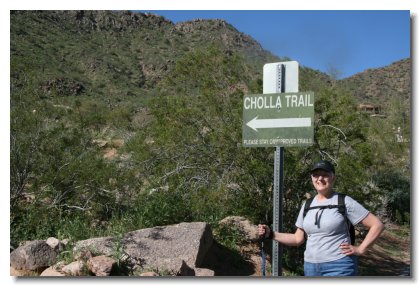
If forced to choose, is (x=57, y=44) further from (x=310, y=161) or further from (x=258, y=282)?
(x=258, y=282)

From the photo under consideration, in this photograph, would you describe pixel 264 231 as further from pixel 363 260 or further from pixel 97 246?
pixel 363 260

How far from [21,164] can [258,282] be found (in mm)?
4536

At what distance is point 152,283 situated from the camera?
4.13 metres

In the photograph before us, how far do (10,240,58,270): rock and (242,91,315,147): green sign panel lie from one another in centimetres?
254

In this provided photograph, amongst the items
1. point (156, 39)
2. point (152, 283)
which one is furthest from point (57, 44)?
point (152, 283)

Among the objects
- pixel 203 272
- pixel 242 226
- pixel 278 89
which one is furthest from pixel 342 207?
pixel 242 226

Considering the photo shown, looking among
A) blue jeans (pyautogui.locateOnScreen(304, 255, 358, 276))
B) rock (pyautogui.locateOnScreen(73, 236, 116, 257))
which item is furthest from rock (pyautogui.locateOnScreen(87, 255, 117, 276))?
blue jeans (pyautogui.locateOnScreen(304, 255, 358, 276))

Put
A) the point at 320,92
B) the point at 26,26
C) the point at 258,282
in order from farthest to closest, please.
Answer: the point at 26,26 < the point at 320,92 < the point at 258,282

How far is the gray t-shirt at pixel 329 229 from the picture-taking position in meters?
2.92

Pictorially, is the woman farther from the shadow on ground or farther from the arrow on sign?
the shadow on ground

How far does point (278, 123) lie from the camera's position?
347 cm

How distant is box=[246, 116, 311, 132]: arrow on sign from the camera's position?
11.2 feet

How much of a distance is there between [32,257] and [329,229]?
309 cm

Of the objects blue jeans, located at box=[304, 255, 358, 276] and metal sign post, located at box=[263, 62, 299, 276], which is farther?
metal sign post, located at box=[263, 62, 299, 276]
